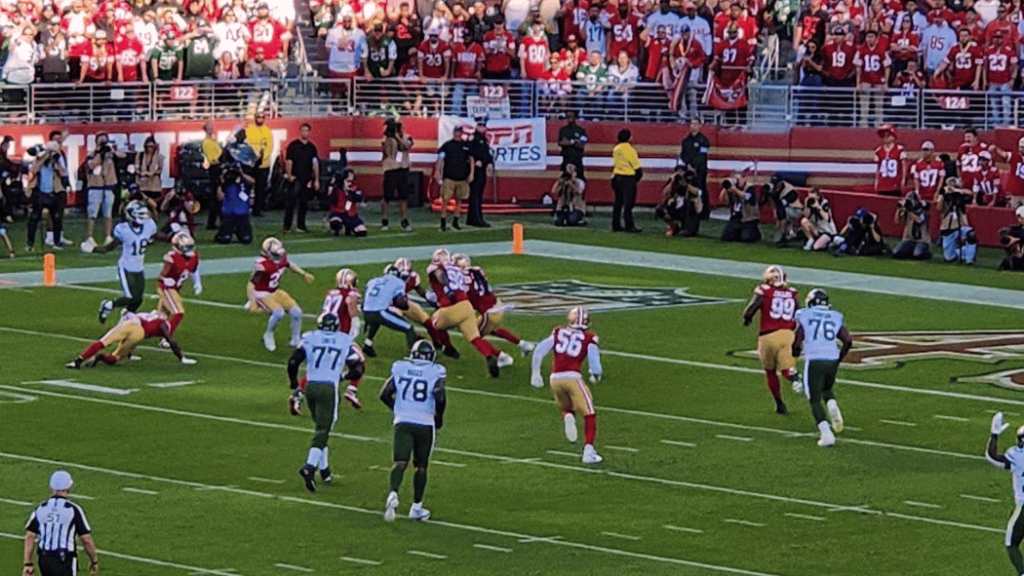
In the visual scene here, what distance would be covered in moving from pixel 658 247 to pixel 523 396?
43.2 ft

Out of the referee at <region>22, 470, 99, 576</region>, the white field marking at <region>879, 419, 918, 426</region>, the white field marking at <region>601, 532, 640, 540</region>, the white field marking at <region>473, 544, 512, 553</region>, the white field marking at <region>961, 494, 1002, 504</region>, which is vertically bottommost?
the white field marking at <region>473, 544, 512, 553</region>

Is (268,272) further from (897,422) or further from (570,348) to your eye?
(897,422)

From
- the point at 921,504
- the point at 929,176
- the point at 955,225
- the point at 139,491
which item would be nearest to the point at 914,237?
the point at 955,225

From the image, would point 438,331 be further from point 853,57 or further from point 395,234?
A: point 853,57

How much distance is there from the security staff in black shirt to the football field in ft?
26.2

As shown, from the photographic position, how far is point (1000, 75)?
39875 mm

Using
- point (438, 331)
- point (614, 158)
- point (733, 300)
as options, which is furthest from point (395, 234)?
point (438, 331)

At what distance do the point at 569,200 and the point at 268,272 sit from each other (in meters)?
14.1

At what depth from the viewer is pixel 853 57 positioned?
1609 inches

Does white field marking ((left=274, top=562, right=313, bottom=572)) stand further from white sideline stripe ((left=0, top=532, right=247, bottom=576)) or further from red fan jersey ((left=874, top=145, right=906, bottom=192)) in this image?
red fan jersey ((left=874, top=145, right=906, bottom=192))

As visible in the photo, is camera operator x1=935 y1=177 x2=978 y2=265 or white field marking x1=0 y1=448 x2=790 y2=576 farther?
camera operator x1=935 y1=177 x2=978 y2=265

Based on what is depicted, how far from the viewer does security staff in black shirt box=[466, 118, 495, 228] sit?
3972cm

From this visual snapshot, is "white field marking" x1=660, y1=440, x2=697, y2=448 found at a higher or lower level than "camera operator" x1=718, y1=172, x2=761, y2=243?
lower

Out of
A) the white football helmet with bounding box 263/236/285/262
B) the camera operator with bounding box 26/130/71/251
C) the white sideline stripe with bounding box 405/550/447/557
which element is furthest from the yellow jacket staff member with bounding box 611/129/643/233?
the white sideline stripe with bounding box 405/550/447/557
